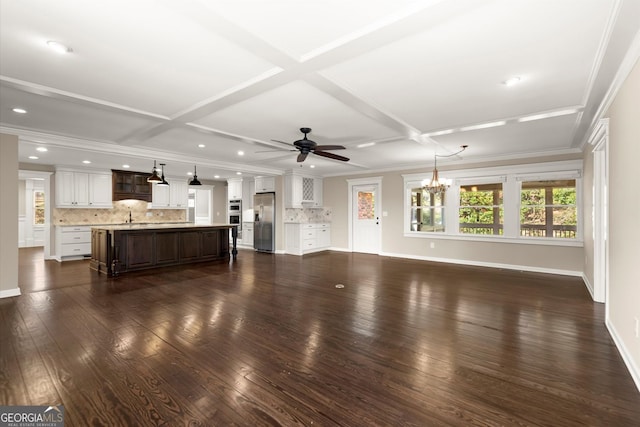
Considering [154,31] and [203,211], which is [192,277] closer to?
[154,31]

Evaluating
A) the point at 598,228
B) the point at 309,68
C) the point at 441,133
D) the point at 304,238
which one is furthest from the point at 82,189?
the point at 598,228

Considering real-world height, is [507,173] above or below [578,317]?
above

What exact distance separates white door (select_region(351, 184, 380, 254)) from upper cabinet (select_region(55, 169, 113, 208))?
22.8ft

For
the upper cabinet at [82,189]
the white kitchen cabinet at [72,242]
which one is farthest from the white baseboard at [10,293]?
→ the upper cabinet at [82,189]

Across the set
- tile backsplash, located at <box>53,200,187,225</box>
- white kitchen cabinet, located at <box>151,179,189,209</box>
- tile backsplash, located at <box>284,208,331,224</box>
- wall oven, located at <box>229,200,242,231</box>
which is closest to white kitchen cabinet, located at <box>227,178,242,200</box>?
wall oven, located at <box>229,200,242,231</box>

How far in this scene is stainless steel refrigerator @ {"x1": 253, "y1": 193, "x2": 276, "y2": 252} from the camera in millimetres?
8688

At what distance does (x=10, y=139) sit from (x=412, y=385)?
19.2 ft

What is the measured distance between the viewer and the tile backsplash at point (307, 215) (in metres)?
8.69

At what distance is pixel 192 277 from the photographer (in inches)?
215

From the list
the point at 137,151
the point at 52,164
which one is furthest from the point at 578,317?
the point at 52,164

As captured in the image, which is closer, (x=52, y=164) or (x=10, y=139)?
(x=10, y=139)

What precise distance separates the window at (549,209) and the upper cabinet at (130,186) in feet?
31.9

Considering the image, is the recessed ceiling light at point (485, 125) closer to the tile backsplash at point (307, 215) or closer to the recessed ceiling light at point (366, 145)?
the recessed ceiling light at point (366, 145)

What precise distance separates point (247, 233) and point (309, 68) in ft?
25.1
